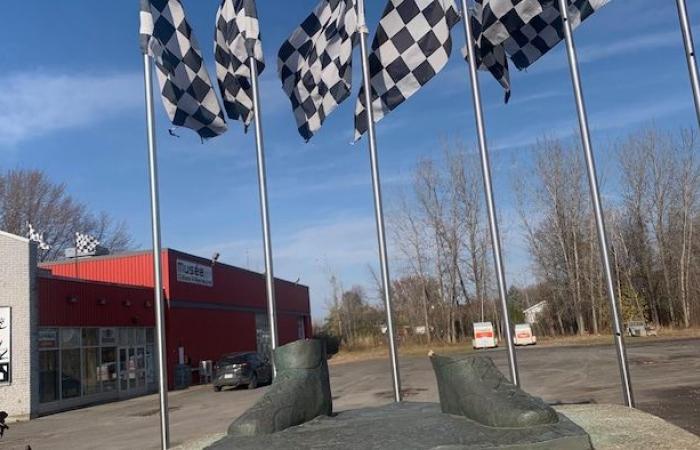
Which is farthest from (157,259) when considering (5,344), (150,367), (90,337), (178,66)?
(150,367)

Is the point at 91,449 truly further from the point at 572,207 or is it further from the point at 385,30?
the point at 572,207

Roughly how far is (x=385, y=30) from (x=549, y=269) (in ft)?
158

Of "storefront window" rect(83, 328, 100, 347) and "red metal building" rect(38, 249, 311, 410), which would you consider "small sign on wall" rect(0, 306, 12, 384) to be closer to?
"red metal building" rect(38, 249, 311, 410)

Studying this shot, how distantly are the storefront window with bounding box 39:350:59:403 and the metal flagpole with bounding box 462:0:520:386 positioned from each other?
62.2 feet

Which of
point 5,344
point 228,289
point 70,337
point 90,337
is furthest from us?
point 228,289

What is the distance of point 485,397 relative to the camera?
224 inches

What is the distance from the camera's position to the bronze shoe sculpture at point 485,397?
5.39m

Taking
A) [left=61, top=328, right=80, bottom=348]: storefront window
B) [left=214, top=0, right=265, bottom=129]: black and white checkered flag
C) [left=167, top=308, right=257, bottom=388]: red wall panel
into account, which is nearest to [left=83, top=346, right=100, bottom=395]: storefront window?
[left=61, top=328, right=80, bottom=348]: storefront window

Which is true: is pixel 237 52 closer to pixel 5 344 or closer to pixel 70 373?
pixel 5 344

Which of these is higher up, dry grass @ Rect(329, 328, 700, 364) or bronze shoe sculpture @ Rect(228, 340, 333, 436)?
bronze shoe sculpture @ Rect(228, 340, 333, 436)

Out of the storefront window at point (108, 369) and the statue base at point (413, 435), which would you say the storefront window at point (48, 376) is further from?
the statue base at point (413, 435)

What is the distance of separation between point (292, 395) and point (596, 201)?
4923 mm

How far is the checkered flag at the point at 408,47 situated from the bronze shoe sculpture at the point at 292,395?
4.40 metres

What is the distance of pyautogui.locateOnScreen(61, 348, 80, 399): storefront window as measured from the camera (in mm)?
23625
